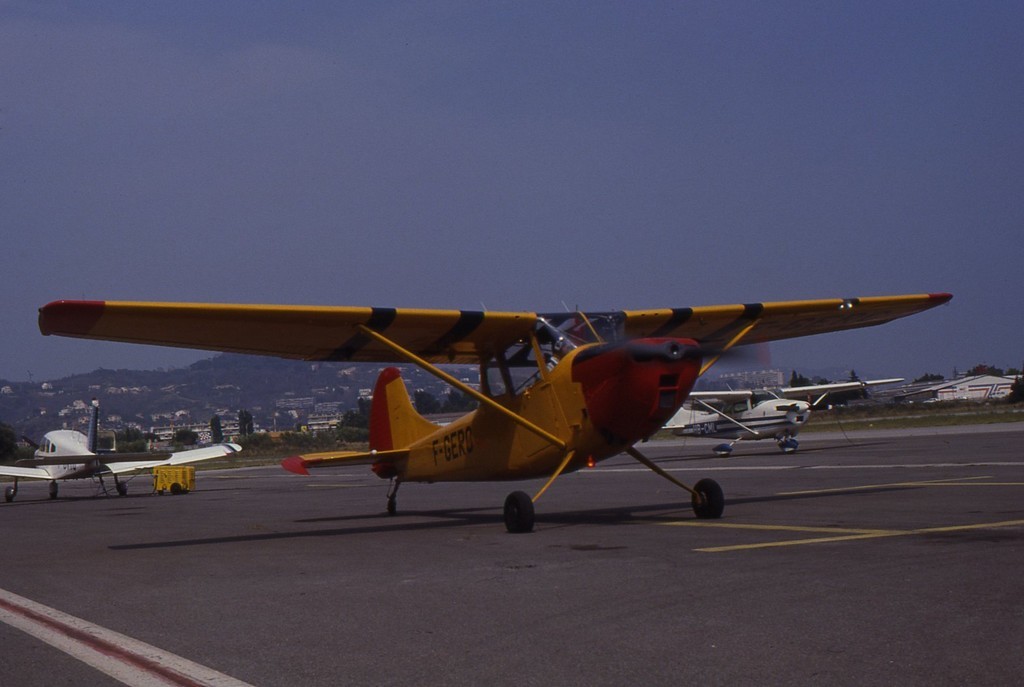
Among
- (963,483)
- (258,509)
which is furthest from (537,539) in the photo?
(258,509)

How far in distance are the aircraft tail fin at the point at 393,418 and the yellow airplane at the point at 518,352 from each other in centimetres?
7

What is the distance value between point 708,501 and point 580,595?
5.60 m

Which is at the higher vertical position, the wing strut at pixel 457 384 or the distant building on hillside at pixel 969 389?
the wing strut at pixel 457 384

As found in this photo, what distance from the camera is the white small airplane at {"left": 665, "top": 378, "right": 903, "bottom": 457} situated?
118 ft

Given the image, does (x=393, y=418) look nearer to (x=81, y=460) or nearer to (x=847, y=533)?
(x=847, y=533)

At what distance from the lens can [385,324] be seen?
13.5 meters

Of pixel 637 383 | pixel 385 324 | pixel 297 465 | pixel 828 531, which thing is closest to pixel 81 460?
pixel 297 465

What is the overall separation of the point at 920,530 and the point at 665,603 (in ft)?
14.4

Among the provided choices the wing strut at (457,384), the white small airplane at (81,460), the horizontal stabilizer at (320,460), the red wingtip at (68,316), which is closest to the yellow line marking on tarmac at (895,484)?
the wing strut at (457,384)

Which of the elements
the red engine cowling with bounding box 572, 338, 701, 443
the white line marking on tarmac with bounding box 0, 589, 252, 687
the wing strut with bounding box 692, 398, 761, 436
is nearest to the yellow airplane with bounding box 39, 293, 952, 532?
the red engine cowling with bounding box 572, 338, 701, 443

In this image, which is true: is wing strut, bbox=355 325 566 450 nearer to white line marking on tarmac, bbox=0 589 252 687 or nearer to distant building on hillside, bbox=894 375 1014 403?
white line marking on tarmac, bbox=0 589 252 687

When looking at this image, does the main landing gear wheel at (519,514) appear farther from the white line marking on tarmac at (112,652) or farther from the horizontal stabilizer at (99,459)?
the horizontal stabilizer at (99,459)

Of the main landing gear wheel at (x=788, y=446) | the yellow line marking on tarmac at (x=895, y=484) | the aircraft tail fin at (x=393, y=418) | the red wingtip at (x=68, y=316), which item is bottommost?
the main landing gear wheel at (x=788, y=446)

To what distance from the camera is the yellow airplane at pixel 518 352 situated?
11391 mm
